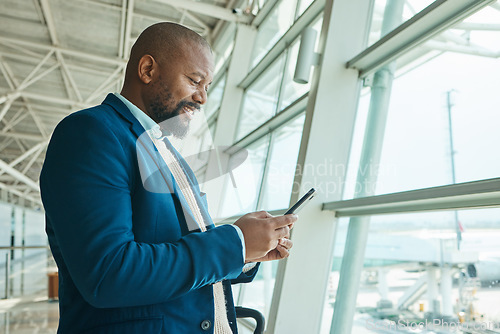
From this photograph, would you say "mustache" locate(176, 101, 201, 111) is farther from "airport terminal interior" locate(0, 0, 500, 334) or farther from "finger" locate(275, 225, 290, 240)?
"finger" locate(275, 225, 290, 240)

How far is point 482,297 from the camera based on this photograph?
84.0 inches

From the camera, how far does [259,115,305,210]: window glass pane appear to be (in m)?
4.48

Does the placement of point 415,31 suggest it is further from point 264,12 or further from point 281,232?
point 264,12

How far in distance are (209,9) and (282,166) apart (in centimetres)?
367

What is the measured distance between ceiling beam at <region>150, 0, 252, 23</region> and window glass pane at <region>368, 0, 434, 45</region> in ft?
13.1

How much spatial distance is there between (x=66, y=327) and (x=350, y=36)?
10.5 feet

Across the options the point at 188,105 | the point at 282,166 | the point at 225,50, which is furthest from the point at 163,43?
the point at 225,50

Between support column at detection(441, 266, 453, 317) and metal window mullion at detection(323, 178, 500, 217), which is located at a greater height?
metal window mullion at detection(323, 178, 500, 217)

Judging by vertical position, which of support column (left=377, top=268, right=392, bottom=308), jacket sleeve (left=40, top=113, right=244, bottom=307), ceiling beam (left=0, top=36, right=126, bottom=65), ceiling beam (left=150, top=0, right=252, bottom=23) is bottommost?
support column (left=377, top=268, right=392, bottom=308)

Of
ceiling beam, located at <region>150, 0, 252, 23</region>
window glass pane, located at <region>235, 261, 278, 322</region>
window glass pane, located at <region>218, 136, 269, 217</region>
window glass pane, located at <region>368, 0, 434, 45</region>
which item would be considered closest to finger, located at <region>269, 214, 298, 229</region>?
window glass pane, located at <region>368, 0, 434, 45</region>

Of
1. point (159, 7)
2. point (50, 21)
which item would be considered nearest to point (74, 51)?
point (50, 21)

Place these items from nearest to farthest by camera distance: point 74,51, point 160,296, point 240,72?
point 160,296, point 240,72, point 74,51

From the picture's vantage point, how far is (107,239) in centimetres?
93

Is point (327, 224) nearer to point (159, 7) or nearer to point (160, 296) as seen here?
point (160, 296)
